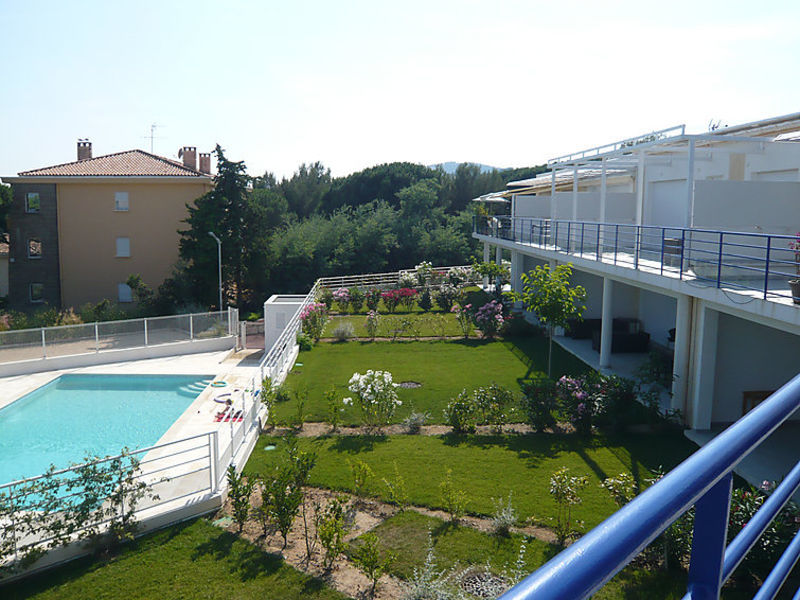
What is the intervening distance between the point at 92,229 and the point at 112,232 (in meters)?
1.02

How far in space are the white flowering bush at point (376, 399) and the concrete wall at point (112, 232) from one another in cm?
2269

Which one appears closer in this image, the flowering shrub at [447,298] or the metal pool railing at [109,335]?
the metal pool railing at [109,335]

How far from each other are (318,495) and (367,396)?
380cm

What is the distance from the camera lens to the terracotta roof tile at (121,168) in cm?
3325

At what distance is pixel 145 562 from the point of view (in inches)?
348

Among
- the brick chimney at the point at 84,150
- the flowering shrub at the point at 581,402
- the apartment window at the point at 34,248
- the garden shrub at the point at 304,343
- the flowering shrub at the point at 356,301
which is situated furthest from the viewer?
the brick chimney at the point at 84,150

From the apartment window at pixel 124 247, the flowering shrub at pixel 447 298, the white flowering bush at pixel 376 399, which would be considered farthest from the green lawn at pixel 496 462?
the apartment window at pixel 124 247

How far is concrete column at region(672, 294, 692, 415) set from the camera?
1316 cm

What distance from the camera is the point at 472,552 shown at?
847 cm

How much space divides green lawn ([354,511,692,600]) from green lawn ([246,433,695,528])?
64 centimetres

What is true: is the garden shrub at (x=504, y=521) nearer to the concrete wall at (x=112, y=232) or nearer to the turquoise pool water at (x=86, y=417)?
the turquoise pool water at (x=86, y=417)

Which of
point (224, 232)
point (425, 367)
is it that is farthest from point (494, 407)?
point (224, 232)

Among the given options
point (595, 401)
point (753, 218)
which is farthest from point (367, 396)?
point (753, 218)

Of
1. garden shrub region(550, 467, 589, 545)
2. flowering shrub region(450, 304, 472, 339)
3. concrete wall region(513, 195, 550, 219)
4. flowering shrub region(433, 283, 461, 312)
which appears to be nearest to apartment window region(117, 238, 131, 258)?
flowering shrub region(433, 283, 461, 312)
